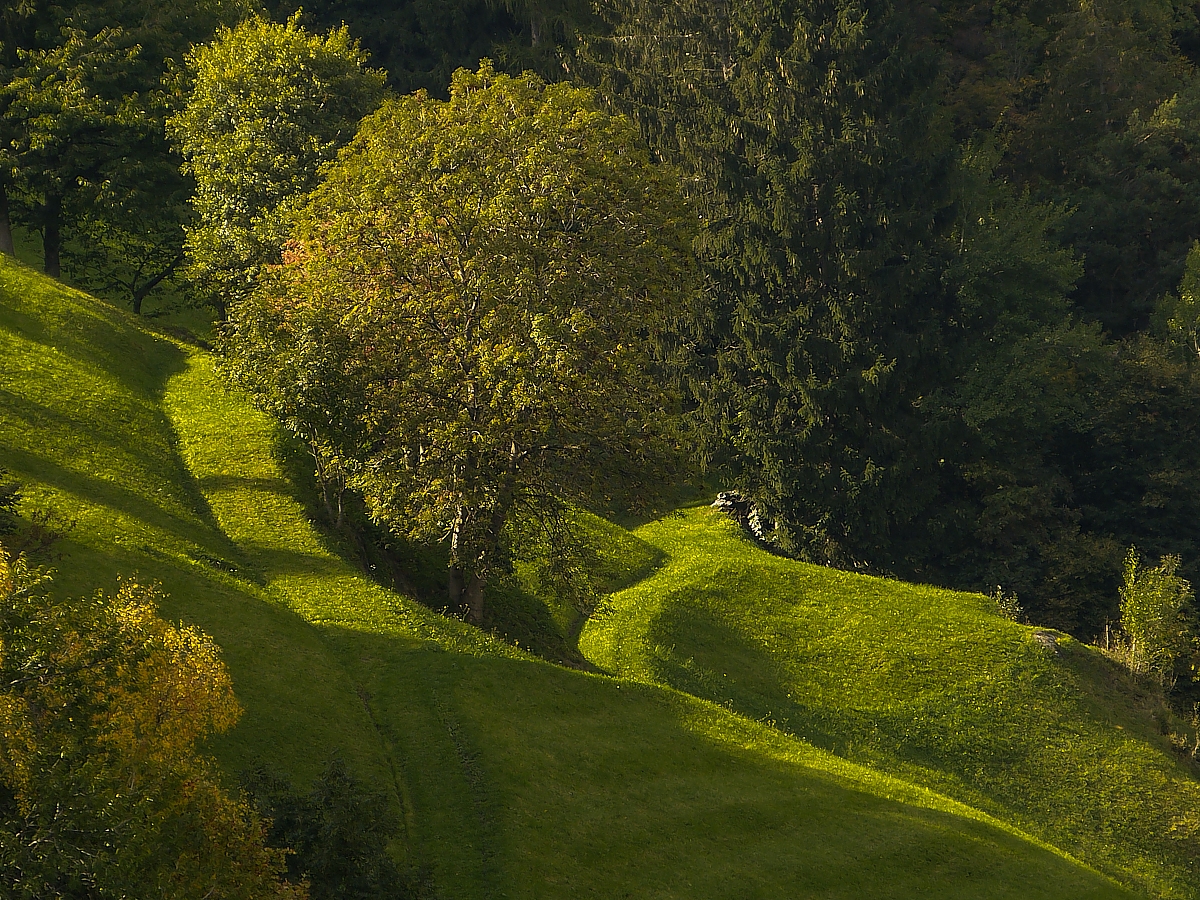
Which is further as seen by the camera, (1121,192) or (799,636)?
(1121,192)

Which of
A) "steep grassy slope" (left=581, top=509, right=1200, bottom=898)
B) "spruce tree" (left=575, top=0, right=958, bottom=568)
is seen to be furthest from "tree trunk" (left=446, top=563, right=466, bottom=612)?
"spruce tree" (left=575, top=0, right=958, bottom=568)

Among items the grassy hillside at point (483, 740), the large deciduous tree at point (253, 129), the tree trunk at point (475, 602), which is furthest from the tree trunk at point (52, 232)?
the tree trunk at point (475, 602)

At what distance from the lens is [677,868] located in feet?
96.4

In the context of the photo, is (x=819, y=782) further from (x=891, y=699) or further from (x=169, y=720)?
(x=169, y=720)

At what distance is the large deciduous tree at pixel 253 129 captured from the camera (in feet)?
187

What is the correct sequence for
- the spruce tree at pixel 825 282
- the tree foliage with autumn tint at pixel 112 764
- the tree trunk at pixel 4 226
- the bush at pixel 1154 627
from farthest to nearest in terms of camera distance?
the spruce tree at pixel 825 282 → the tree trunk at pixel 4 226 → the bush at pixel 1154 627 → the tree foliage with autumn tint at pixel 112 764

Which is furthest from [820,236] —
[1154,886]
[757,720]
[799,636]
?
[1154,886]

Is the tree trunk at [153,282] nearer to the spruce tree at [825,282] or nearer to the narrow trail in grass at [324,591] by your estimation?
the narrow trail in grass at [324,591]

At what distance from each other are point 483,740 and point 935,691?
73.9ft

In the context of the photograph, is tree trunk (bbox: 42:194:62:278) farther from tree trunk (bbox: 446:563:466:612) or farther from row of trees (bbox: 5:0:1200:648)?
tree trunk (bbox: 446:563:466:612)

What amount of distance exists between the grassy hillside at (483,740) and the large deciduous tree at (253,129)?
14871mm

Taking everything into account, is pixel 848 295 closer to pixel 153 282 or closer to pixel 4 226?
pixel 153 282

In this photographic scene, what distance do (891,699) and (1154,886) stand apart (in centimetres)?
1094

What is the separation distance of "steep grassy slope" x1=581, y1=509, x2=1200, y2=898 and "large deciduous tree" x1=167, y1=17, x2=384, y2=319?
986 inches
